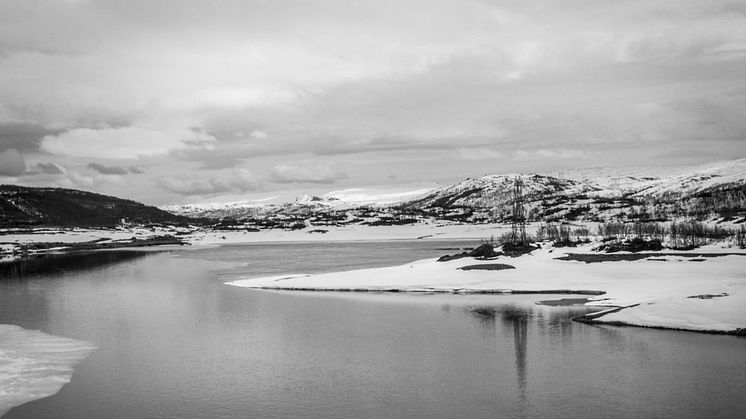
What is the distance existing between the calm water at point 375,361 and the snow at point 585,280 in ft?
12.4

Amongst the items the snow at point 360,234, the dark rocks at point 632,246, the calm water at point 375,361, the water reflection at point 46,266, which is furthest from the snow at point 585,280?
the snow at point 360,234

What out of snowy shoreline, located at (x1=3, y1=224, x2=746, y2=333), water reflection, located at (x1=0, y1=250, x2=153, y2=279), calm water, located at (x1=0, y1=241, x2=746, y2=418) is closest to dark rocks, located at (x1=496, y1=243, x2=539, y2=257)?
snowy shoreline, located at (x1=3, y1=224, x2=746, y2=333)

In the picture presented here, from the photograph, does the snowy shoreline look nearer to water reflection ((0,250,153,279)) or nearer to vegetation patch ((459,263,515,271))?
vegetation patch ((459,263,515,271))

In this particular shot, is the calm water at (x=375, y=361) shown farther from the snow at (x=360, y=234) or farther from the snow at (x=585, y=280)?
the snow at (x=360, y=234)

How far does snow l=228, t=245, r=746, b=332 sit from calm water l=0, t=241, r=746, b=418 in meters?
3.77

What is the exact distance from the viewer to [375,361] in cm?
2216

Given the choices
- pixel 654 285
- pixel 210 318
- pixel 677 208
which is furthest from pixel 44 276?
pixel 677 208

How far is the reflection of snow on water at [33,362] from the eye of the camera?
18.6 meters

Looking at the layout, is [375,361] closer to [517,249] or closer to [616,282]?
[616,282]

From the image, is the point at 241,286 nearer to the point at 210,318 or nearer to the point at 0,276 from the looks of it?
the point at 210,318

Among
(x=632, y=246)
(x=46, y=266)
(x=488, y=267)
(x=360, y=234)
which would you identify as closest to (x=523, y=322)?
(x=488, y=267)

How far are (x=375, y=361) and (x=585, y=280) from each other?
2562 cm

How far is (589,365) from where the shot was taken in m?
21.1

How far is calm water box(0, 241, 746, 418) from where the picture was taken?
17.0 m
